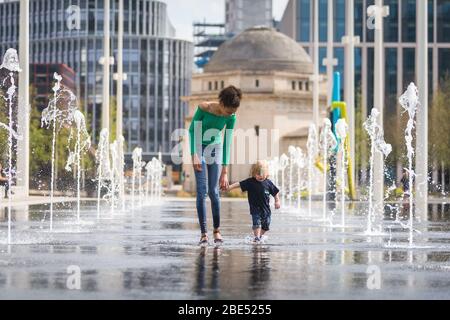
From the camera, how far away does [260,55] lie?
90.2m

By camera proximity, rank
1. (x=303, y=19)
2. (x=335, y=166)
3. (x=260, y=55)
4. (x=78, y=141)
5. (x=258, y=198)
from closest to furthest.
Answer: (x=258, y=198) < (x=78, y=141) < (x=335, y=166) < (x=260, y=55) < (x=303, y=19)

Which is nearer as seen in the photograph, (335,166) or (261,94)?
(335,166)

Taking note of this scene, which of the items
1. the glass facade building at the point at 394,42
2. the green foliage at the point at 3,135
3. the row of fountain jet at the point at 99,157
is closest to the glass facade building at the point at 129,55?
the glass facade building at the point at 394,42

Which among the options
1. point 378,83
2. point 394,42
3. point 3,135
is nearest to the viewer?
point 378,83

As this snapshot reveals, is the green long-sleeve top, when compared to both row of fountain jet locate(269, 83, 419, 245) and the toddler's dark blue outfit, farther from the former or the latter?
row of fountain jet locate(269, 83, 419, 245)

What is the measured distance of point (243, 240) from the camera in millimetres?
14438

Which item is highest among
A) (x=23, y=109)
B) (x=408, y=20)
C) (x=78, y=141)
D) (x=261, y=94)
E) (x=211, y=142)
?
(x=408, y=20)

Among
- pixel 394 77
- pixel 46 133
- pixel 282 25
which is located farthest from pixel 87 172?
pixel 282 25

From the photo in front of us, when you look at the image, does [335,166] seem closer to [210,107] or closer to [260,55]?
[260,55]

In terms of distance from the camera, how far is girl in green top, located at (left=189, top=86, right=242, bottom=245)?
1245cm

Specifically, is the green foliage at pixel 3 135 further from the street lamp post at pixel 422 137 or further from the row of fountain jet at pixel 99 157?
the street lamp post at pixel 422 137

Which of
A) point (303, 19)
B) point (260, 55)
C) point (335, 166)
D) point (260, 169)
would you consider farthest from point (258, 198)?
point (303, 19)

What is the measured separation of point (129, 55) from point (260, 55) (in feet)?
195
